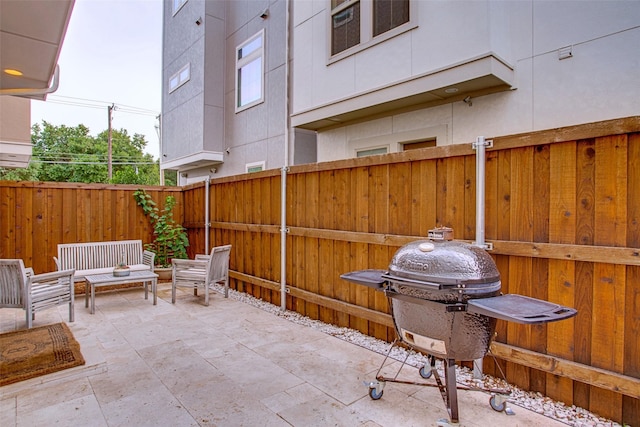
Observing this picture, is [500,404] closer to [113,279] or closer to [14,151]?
[113,279]

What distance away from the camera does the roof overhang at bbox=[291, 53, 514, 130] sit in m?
4.32

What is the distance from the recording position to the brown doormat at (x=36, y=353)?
3.04m

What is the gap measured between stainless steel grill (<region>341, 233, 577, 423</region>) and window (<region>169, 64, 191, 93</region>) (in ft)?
32.9

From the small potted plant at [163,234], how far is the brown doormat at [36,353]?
10.6ft

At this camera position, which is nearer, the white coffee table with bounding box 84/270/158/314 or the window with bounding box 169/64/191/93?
the white coffee table with bounding box 84/270/158/314

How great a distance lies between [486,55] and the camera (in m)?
4.23

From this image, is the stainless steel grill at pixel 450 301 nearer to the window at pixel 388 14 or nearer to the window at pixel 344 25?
the window at pixel 388 14

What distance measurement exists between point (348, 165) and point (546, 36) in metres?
2.92

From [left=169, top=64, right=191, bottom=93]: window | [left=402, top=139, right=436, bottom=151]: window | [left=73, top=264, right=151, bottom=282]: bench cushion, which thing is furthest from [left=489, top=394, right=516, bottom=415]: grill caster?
[left=169, top=64, right=191, bottom=93]: window

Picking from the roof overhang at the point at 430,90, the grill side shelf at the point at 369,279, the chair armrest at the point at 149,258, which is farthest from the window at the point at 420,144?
the chair armrest at the point at 149,258

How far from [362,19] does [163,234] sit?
550cm

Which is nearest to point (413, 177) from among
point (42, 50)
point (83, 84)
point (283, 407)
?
point (283, 407)

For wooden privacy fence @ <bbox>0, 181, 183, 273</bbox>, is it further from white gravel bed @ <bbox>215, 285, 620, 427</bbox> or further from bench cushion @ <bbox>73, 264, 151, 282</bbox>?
white gravel bed @ <bbox>215, 285, 620, 427</bbox>

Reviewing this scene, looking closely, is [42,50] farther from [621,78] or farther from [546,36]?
[621,78]
